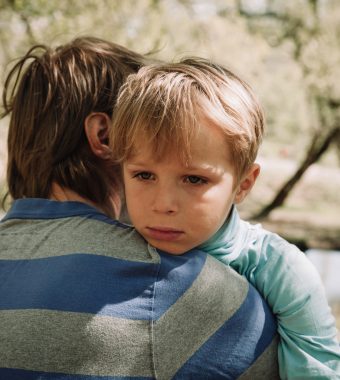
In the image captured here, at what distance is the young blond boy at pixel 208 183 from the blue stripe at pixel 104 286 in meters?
0.08

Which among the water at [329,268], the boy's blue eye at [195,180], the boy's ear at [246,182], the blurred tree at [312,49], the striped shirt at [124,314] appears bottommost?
the water at [329,268]

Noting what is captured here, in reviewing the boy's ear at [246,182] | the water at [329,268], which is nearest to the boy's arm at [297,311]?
the boy's ear at [246,182]

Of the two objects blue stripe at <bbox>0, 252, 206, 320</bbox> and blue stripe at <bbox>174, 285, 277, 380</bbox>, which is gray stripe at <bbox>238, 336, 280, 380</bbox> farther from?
blue stripe at <bbox>0, 252, 206, 320</bbox>

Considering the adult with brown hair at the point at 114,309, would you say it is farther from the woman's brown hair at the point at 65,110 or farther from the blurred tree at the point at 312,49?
the blurred tree at the point at 312,49

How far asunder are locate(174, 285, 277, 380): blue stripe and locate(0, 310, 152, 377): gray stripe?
12 cm

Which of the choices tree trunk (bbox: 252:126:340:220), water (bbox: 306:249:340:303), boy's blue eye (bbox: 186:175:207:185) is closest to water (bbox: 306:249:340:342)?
water (bbox: 306:249:340:303)

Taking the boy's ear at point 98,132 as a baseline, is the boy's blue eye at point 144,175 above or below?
above

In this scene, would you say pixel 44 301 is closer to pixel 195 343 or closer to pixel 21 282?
pixel 21 282

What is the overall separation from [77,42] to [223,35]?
973 centimetres

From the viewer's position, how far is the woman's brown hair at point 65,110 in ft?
6.23

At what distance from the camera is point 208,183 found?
150 cm

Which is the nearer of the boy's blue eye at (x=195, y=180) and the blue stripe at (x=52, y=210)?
the boy's blue eye at (x=195, y=180)

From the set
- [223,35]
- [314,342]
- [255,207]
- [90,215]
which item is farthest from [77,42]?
[255,207]

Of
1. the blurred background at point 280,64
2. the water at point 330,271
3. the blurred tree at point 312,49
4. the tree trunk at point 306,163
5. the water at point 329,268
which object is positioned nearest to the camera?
the blurred background at point 280,64
